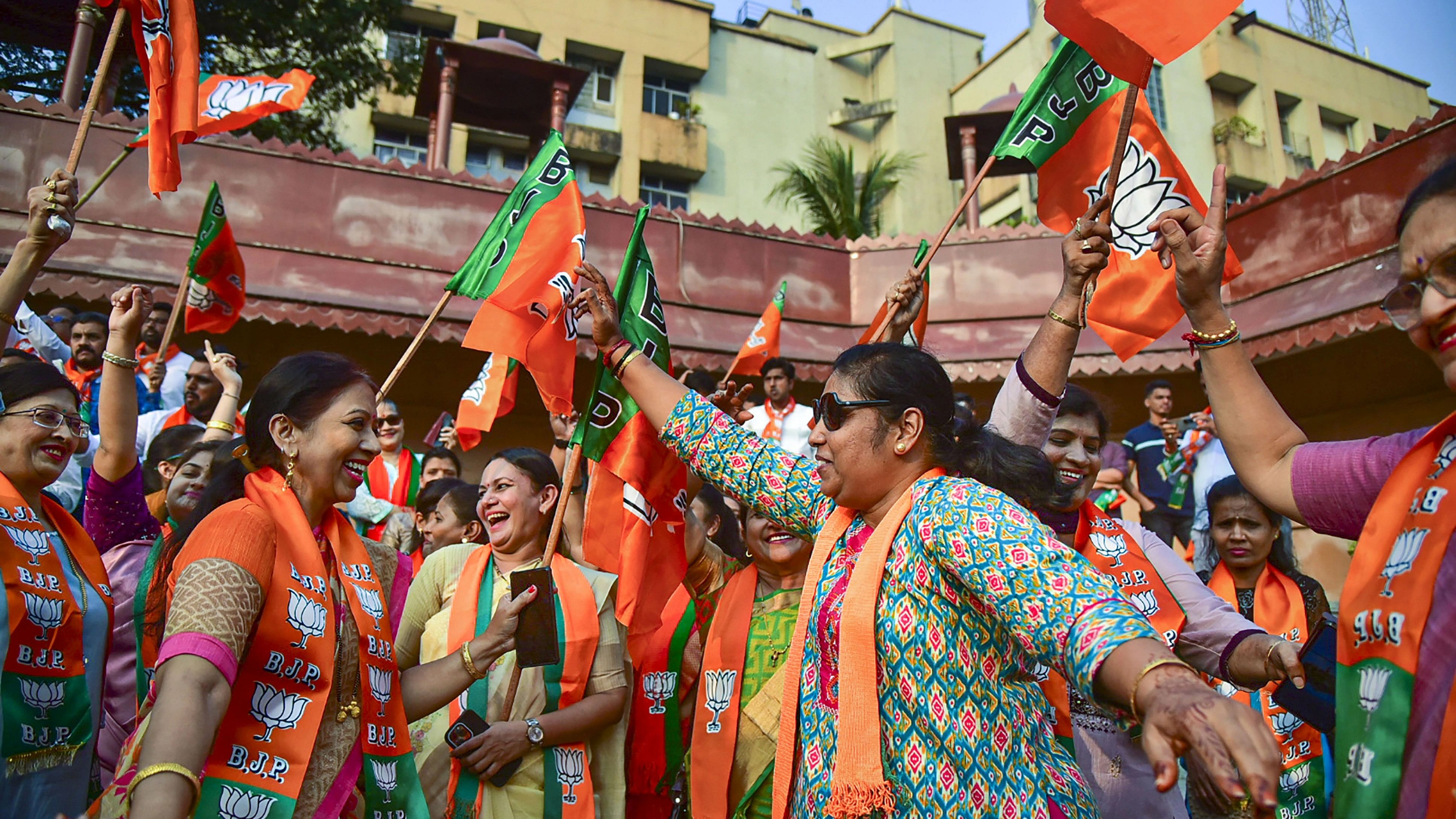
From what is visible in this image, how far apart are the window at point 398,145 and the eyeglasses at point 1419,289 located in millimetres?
19985

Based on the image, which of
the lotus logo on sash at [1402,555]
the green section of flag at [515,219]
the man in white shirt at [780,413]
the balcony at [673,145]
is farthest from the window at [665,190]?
the lotus logo on sash at [1402,555]

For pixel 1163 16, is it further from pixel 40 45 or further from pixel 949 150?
pixel 40 45

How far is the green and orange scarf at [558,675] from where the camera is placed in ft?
10.6

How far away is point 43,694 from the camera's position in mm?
2408

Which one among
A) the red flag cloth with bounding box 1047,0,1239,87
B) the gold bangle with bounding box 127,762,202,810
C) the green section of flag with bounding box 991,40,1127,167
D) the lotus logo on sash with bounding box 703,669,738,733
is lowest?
the lotus logo on sash with bounding box 703,669,738,733

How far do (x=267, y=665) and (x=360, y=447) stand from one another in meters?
0.60

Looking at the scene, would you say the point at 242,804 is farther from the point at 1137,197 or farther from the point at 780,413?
the point at 780,413

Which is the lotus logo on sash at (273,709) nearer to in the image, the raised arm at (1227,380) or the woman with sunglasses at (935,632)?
the woman with sunglasses at (935,632)

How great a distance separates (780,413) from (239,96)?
13.1ft

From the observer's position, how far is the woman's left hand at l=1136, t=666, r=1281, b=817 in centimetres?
126

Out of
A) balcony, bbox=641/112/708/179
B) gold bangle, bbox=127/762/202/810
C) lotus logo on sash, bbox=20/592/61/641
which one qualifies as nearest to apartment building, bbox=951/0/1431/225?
balcony, bbox=641/112/708/179

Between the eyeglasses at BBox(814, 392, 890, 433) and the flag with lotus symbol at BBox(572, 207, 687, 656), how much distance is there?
1.20m

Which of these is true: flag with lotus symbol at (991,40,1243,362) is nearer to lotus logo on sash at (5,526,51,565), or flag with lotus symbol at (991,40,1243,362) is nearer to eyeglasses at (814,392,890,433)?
eyeglasses at (814,392,890,433)

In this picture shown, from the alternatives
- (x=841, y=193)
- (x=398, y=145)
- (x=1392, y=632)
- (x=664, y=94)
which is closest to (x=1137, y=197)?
(x=1392, y=632)
